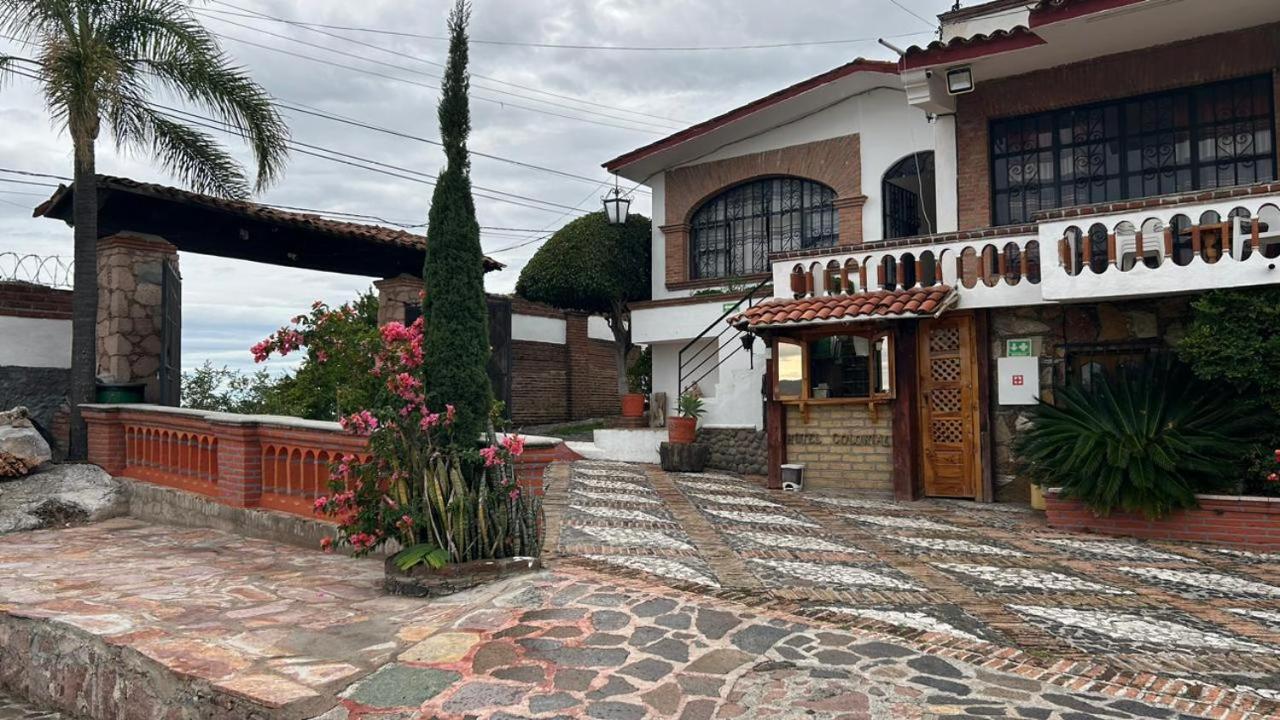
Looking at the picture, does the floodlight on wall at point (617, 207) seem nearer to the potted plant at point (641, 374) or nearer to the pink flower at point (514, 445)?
the potted plant at point (641, 374)

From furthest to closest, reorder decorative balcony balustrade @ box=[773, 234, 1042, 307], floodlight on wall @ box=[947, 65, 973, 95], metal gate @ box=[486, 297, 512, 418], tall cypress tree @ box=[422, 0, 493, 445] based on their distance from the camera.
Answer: metal gate @ box=[486, 297, 512, 418] → floodlight on wall @ box=[947, 65, 973, 95] → decorative balcony balustrade @ box=[773, 234, 1042, 307] → tall cypress tree @ box=[422, 0, 493, 445]

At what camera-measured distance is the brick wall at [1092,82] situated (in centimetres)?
992

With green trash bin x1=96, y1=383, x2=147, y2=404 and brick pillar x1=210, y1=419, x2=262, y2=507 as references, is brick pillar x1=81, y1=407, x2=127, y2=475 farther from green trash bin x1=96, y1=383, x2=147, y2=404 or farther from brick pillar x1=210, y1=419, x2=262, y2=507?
brick pillar x1=210, y1=419, x2=262, y2=507

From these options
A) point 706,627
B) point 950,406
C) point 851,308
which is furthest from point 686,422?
point 706,627

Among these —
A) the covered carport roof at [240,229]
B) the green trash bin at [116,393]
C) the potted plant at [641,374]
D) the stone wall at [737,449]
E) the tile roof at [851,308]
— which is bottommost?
the stone wall at [737,449]

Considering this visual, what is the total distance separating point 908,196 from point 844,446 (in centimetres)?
594

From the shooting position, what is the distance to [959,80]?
35.7ft

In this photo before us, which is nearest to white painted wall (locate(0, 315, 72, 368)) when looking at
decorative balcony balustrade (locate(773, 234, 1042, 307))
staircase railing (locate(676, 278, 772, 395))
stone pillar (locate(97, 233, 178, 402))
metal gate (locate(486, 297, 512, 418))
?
stone pillar (locate(97, 233, 178, 402))

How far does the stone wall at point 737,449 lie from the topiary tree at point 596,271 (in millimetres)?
4916

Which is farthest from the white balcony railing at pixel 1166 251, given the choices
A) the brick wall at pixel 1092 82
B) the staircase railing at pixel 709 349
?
the staircase railing at pixel 709 349

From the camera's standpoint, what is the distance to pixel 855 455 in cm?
1088

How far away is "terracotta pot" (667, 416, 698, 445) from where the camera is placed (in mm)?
13156

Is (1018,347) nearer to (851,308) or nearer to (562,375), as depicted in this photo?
(851,308)

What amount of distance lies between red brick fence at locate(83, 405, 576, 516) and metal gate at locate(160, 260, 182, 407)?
0.90 metres
